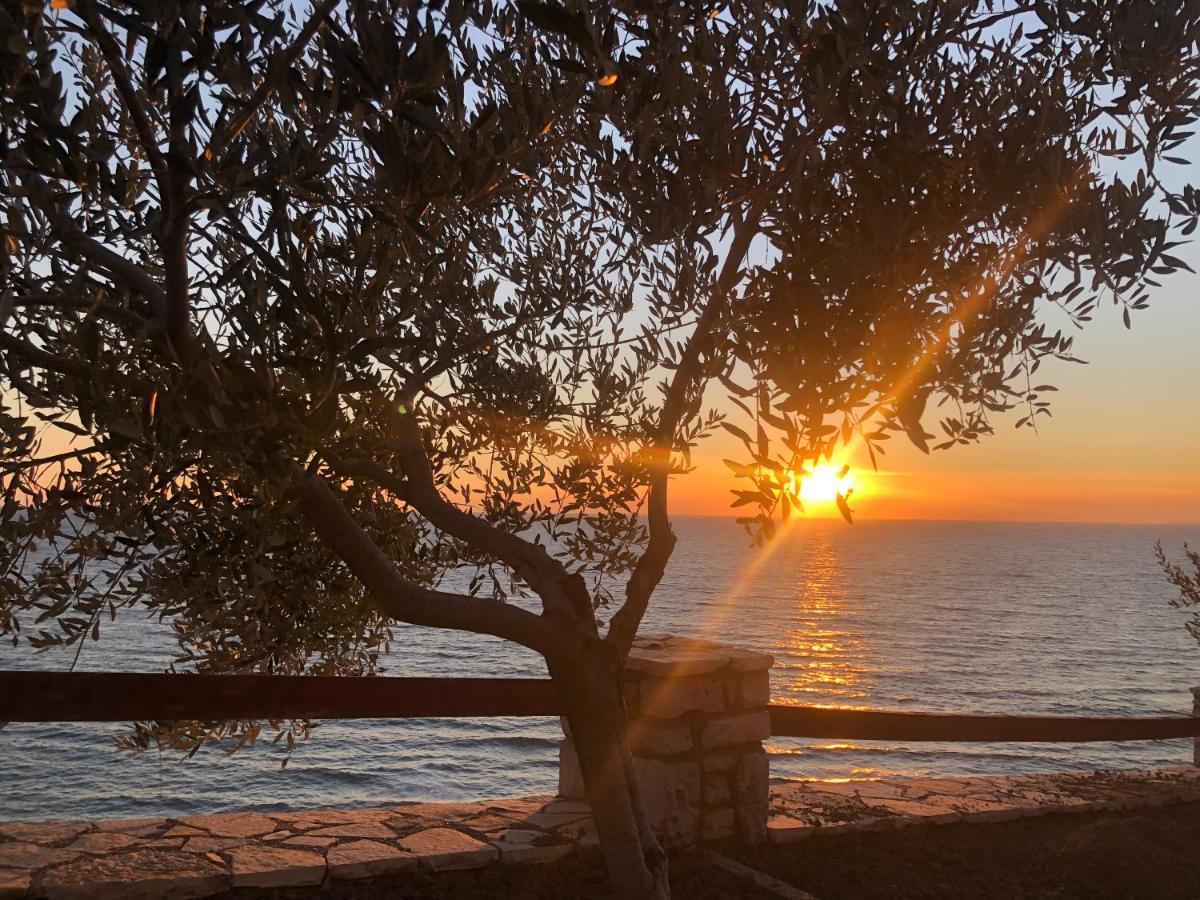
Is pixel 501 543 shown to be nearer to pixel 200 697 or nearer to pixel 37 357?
pixel 200 697

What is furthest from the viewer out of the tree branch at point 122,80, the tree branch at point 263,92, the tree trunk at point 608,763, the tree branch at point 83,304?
the tree trunk at point 608,763

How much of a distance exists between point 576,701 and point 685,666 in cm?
218

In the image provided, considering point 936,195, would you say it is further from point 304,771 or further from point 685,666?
point 304,771

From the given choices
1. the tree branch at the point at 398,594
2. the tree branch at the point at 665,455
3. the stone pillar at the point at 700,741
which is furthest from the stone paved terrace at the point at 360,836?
the tree branch at the point at 398,594

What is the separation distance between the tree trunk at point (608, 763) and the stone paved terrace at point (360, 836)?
1706mm

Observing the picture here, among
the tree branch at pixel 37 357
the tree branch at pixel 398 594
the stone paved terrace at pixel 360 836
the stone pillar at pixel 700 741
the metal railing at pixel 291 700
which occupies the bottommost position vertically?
the stone paved terrace at pixel 360 836

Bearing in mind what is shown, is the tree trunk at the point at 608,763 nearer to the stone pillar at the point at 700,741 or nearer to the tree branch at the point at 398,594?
the tree branch at the point at 398,594

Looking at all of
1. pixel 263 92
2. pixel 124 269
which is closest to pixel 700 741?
pixel 124 269

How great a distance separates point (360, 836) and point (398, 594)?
319cm

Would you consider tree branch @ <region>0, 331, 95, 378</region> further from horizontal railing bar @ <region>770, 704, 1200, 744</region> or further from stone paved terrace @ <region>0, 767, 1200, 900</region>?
horizontal railing bar @ <region>770, 704, 1200, 744</region>

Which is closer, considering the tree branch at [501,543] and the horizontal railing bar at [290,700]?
the tree branch at [501,543]

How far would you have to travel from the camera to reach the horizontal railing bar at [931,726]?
8375 mm

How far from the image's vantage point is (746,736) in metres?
8.05

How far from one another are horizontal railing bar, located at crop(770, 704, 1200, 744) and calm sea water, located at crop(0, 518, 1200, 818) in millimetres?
27712
